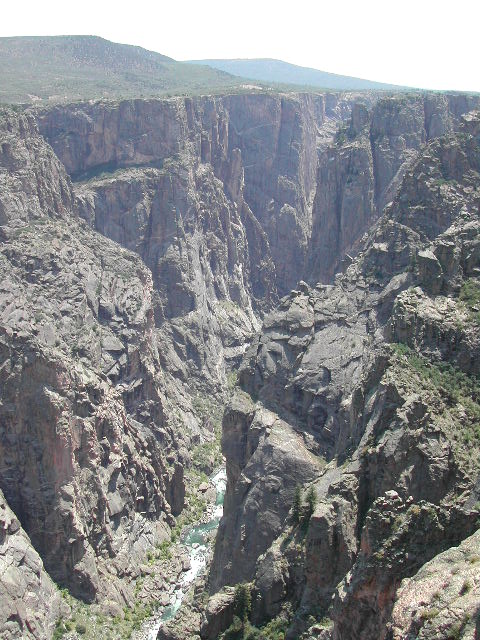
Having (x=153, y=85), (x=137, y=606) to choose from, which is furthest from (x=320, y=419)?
(x=153, y=85)

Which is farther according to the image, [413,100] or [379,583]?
[413,100]

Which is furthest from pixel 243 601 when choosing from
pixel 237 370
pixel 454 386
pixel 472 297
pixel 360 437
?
pixel 237 370

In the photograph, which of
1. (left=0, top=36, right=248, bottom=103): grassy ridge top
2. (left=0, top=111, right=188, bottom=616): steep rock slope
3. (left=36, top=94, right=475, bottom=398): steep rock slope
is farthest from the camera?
(left=0, top=36, right=248, bottom=103): grassy ridge top

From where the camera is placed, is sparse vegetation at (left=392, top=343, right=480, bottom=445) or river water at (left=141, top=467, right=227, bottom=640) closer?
sparse vegetation at (left=392, top=343, right=480, bottom=445)

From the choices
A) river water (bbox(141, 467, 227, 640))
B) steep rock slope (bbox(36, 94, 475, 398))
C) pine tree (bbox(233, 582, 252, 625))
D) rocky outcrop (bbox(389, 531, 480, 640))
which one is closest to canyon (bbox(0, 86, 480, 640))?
rocky outcrop (bbox(389, 531, 480, 640))

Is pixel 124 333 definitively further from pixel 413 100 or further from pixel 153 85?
pixel 153 85

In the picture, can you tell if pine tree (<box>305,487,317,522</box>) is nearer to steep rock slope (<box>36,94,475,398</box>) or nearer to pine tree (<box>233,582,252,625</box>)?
pine tree (<box>233,582,252,625</box>)

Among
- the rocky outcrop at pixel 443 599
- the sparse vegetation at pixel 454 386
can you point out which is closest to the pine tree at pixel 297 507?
the sparse vegetation at pixel 454 386
